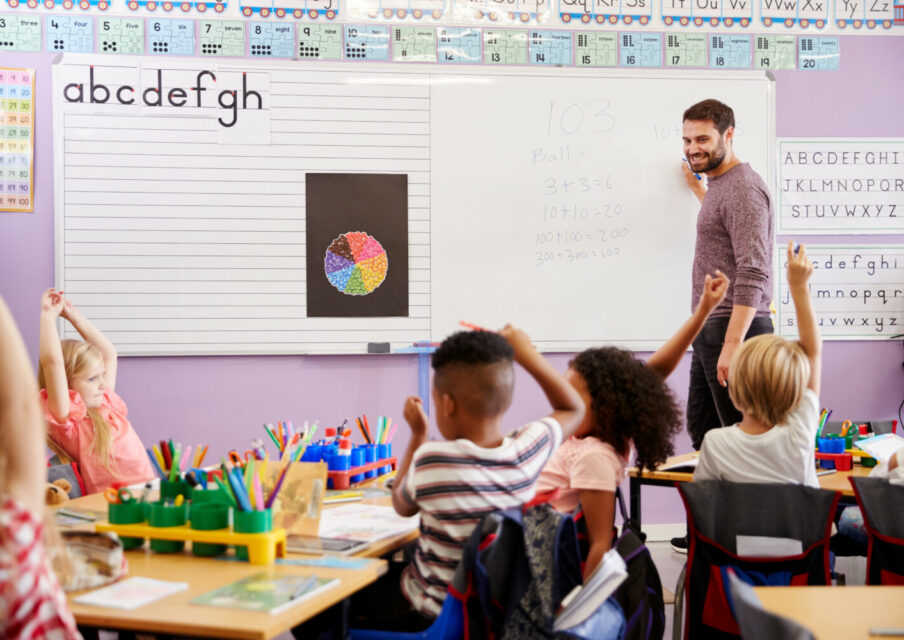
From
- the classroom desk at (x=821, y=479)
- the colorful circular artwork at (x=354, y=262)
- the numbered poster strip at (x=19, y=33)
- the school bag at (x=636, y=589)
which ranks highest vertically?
the numbered poster strip at (x=19, y=33)

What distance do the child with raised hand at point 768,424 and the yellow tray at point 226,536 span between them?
1.13 metres

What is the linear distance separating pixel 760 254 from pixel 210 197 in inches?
92.1

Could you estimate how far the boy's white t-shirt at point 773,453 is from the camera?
7.04 ft

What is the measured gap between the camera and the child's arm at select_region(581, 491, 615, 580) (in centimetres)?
190

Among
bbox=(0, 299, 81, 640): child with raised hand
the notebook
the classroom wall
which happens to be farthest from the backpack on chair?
the classroom wall

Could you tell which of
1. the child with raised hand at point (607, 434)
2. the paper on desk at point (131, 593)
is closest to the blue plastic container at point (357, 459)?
the child with raised hand at point (607, 434)

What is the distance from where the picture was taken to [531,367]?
1877 mm

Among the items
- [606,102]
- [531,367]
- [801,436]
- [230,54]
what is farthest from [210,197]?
[801,436]

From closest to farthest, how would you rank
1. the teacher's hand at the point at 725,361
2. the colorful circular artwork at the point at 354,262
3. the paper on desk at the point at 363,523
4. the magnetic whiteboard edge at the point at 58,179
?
the paper on desk at the point at 363,523, the teacher's hand at the point at 725,361, the magnetic whiteboard edge at the point at 58,179, the colorful circular artwork at the point at 354,262

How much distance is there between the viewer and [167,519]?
1625mm

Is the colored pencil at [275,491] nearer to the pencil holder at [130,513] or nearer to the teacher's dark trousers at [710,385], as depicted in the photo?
the pencil holder at [130,513]

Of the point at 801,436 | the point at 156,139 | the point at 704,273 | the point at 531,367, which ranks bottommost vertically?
the point at 801,436

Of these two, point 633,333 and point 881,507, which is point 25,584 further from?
point 633,333

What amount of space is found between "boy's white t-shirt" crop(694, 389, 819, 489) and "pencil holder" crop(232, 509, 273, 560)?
1.15 metres
